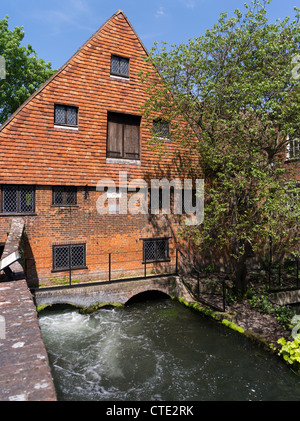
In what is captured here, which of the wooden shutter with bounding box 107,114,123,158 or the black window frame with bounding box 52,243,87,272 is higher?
the wooden shutter with bounding box 107,114,123,158

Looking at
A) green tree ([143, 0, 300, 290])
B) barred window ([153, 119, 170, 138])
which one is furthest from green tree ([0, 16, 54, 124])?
green tree ([143, 0, 300, 290])

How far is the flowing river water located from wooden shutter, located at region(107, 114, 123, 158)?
6847 millimetres

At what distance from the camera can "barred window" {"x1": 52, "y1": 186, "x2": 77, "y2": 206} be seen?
1100cm

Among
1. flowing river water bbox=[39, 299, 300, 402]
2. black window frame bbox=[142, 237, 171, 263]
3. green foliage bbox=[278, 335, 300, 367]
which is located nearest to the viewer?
flowing river water bbox=[39, 299, 300, 402]

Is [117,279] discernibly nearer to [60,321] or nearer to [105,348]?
[60,321]

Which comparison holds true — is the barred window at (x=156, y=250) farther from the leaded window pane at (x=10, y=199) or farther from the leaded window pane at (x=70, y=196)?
the leaded window pane at (x=10, y=199)

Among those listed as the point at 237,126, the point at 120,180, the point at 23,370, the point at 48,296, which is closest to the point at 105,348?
the point at 48,296

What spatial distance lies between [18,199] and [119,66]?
7320mm

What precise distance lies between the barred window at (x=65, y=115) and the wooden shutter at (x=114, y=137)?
1537 mm

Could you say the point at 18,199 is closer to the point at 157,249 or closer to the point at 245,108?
the point at 157,249

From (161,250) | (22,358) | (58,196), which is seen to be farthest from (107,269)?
(22,358)

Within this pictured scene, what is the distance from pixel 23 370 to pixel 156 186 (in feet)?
34.7

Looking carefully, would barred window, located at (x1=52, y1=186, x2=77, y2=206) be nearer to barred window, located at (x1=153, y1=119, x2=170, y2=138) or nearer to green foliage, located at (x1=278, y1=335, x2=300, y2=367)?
barred window, located at (x1=153, y1=119, x2=170, y2=138)

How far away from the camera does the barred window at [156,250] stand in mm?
12758
